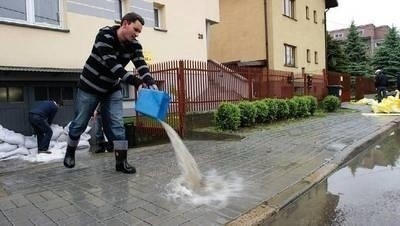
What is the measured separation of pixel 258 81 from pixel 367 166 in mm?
6895

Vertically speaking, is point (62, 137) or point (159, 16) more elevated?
point (159, 16)

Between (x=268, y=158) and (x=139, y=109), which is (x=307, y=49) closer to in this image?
(x=268, y=158)

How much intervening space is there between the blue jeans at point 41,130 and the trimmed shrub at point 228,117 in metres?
3.98

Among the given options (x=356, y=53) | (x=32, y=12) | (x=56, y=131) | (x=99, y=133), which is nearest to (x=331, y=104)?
(x=99, y=133)

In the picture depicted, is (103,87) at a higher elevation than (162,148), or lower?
higher

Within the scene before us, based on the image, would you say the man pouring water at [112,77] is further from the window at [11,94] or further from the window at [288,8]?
the window at [288,8]

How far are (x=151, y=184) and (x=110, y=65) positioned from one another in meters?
1.57

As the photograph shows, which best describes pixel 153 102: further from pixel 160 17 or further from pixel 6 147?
pixel 160 17

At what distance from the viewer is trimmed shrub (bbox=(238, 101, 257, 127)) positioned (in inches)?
431

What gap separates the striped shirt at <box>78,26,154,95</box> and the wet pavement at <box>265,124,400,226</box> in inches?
94.5

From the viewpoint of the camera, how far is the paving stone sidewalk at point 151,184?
4.11 meters

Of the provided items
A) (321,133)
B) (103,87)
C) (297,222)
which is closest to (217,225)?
(297,222)

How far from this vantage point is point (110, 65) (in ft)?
17.3

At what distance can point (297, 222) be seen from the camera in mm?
4297
